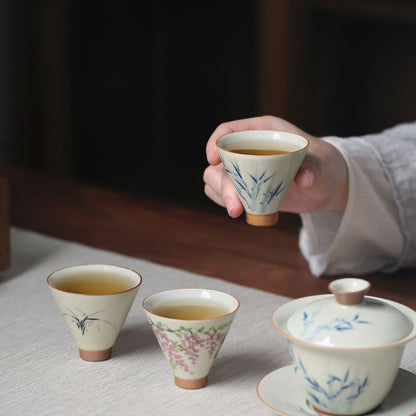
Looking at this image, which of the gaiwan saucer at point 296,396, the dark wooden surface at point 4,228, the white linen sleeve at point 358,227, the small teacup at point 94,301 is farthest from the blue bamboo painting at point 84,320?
the white linen sleeve at point 358,227

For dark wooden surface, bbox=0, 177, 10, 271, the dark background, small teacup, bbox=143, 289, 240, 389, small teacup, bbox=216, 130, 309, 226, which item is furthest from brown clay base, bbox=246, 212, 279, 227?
the dark background

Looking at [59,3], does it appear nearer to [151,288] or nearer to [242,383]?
[151,288]

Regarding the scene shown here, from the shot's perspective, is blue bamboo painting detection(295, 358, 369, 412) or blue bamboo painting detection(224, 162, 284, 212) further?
blue bamboo painting detection(224, 162, 284, 212)

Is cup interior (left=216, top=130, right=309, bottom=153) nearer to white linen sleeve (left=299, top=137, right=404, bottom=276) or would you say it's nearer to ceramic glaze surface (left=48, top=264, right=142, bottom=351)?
A: ceramic glaze surface (left=48, top=264, right=142, bottom=351)

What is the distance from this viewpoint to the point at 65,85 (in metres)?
2.96

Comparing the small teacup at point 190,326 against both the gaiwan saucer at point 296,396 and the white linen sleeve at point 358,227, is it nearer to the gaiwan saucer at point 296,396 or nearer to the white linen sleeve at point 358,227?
the gaiwan saucer at point 296,396

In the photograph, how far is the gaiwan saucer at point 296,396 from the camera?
717 millimetres

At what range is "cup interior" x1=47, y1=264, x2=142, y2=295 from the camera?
880 mm

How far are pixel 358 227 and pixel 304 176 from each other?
0.30 meters

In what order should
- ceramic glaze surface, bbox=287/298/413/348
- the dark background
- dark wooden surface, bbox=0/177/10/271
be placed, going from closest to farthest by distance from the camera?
ceramic glaze surface, bbox=287/298/413/348 → dark wooden surface, bbox=0/177/10/271 → the dark background

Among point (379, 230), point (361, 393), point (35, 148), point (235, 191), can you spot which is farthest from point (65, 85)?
point (361, 393)

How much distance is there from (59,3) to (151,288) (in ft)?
6.62

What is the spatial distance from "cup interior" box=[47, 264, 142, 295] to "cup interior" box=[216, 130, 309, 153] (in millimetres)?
168

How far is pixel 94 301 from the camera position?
829 mm
